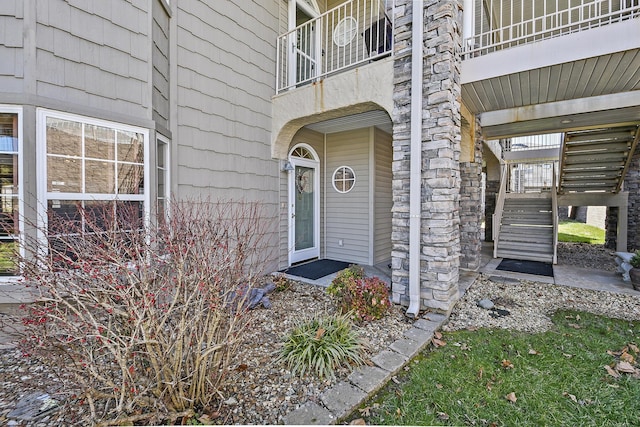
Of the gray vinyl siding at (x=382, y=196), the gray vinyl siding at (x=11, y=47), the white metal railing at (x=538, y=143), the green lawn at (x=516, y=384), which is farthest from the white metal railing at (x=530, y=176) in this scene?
the gray vinyl siding at (x=11, y=47)

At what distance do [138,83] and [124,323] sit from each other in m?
2.94

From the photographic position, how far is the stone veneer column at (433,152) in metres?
3.76

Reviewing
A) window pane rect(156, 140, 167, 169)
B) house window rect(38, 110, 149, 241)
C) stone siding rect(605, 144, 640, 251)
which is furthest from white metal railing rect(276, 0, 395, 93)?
stone siding rect(605, 144, 640, 251)

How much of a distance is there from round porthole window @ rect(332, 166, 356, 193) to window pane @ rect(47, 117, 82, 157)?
5089mm

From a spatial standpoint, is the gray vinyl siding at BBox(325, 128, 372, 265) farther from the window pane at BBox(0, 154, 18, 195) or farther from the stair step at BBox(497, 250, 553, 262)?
→ the window pane at BBox(0, 154, 18, 195)

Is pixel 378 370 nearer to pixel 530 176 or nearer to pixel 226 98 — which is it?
pixel 226 98

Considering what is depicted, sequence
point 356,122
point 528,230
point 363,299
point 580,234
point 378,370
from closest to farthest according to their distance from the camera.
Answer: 1. point 378,370
2. point 363,299
3. point 356,122
4. point 528,230
5. point 580,234

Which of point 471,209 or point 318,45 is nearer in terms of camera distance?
point 471,209

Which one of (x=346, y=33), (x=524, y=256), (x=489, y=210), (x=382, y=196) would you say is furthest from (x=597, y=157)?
(x=346, y=33)

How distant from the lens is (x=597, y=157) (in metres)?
8.09

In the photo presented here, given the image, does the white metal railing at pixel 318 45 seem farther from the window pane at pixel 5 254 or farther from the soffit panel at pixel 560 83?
the window pane at pixel 5 254

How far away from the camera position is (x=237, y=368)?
2.56 metres

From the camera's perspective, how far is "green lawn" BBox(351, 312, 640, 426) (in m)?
2.12

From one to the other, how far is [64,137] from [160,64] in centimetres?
157
